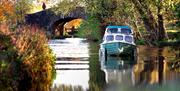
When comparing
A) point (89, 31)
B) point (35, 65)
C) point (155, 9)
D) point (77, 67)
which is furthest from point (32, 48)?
point (89, 31)

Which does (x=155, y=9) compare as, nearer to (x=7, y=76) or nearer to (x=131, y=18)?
(x=131, y=18)

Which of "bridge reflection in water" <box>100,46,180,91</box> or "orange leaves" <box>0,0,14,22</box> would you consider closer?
"bridge reflection in water" <box>100,46,180,91</box>

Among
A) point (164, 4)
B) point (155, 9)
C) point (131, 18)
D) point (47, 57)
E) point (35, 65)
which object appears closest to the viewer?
point (35, 65)

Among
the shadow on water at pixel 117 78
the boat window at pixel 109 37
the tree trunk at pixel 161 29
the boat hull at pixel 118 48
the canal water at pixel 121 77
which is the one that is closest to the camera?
the shadow on water at pixel 117 78

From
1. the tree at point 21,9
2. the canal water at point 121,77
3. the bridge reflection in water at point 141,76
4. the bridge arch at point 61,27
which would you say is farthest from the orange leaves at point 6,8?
the bridge reflection in water at point 141,76

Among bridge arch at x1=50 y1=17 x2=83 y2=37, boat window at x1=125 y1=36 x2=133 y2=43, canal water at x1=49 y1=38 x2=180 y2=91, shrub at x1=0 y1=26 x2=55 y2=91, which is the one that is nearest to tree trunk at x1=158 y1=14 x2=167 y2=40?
boat window at x1=125 y1=36 x2=133 y2=43

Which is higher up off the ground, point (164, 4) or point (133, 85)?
point (164, 4)

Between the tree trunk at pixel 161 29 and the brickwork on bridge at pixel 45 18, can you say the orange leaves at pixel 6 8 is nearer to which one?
the brickwork on bridge at pixel 45 18

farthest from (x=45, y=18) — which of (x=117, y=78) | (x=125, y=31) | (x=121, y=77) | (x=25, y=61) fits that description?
(x=25, y=61)

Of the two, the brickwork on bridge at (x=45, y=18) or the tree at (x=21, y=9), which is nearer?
the tree at (x=21, y=9)

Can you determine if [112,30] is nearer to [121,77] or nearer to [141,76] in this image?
[141,76]

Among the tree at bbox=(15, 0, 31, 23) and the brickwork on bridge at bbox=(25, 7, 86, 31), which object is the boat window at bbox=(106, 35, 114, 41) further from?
the brickwork on bridge at bbox=(25, 7, 86, 31)

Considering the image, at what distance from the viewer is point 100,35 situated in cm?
6406

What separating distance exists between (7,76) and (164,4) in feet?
103
